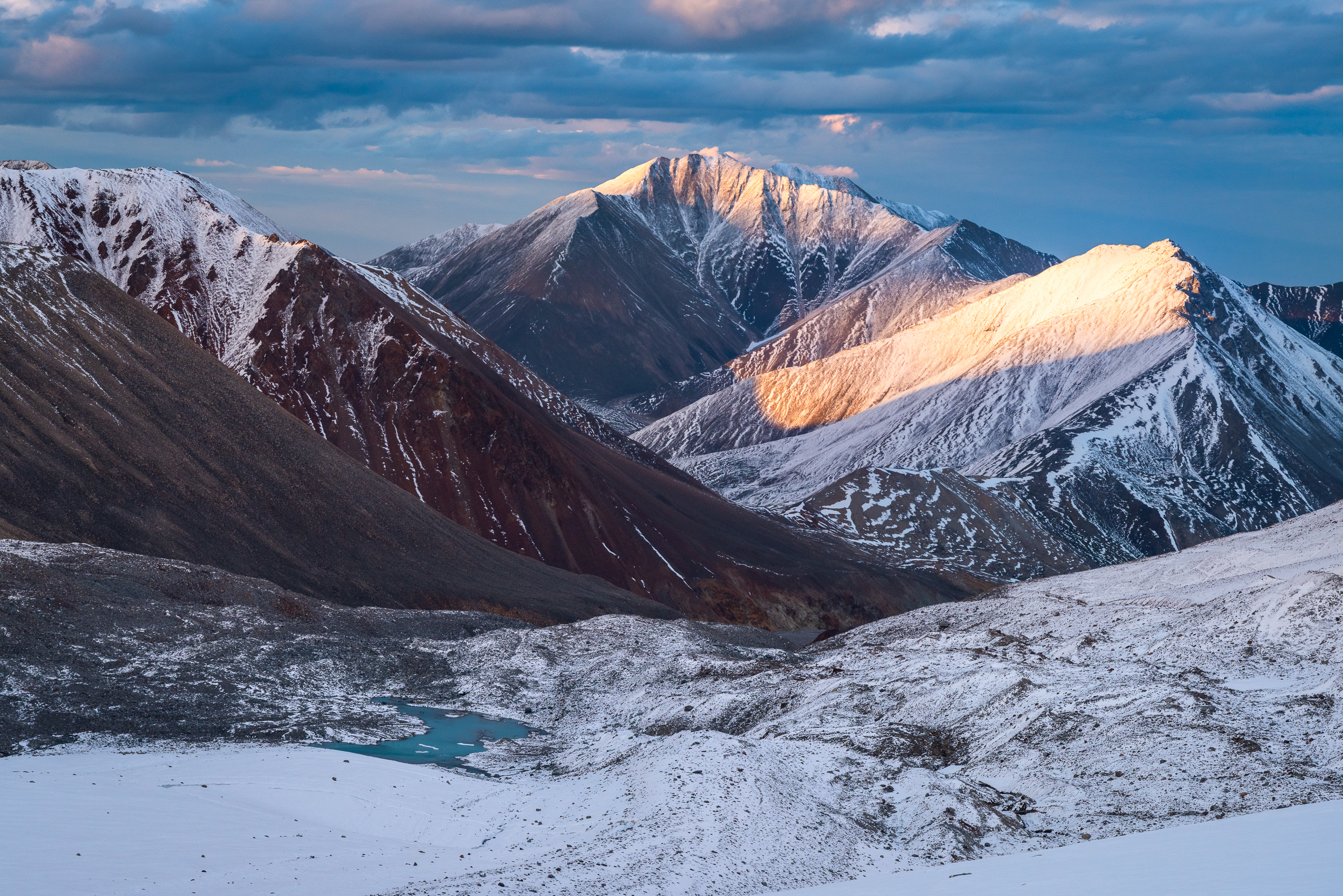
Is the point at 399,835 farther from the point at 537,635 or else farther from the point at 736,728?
the point at 537,635

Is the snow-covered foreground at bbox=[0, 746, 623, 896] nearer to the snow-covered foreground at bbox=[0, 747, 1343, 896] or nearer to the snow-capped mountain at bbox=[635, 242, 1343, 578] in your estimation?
the snow-covered foreground at bbox=[0, 747, 1343, 896]

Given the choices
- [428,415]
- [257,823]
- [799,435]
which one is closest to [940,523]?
[428,415]

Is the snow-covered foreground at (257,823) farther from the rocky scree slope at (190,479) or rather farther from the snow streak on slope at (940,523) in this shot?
the snow streak on slope at (940,523)

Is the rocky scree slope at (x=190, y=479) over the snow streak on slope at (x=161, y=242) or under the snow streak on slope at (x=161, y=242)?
under

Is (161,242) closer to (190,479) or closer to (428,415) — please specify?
(428,415)

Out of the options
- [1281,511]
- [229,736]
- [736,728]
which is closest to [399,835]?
[229,736]

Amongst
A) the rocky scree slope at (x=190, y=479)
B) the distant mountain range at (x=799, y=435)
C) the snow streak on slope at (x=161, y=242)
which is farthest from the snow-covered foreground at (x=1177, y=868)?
the snow streak on slope at (x=161, y=242)
